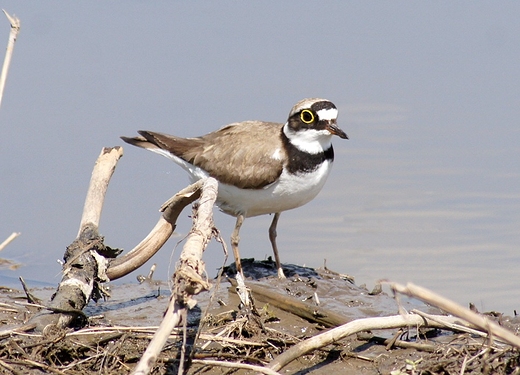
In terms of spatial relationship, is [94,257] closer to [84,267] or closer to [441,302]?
[84,267]

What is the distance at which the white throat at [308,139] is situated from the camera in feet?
23.7

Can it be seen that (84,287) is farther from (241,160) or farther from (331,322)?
(241,160)

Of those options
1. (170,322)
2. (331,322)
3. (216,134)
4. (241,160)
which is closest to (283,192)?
(241,160)

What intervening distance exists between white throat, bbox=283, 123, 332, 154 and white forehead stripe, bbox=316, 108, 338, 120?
0.12m

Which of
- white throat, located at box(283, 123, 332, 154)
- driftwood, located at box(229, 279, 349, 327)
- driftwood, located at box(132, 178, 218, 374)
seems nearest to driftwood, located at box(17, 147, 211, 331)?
driftwood, located at box(229, 279, 349, 327)

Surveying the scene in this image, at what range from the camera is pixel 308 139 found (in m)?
7.24

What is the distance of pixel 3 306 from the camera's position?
19.6 ft

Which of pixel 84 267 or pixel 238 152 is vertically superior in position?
pixel 238 152

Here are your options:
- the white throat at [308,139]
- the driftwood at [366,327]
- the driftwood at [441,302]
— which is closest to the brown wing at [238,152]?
the white throat at [308,139]

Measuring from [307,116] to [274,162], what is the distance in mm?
524

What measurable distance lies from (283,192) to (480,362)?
2886mm

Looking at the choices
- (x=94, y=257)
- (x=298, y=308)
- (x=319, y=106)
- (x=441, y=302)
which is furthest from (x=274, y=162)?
(x=441, y=302)

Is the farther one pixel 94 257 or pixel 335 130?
pixel 335 130

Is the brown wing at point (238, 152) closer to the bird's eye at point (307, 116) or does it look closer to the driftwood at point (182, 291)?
the bird's eye at point (307, 116)
